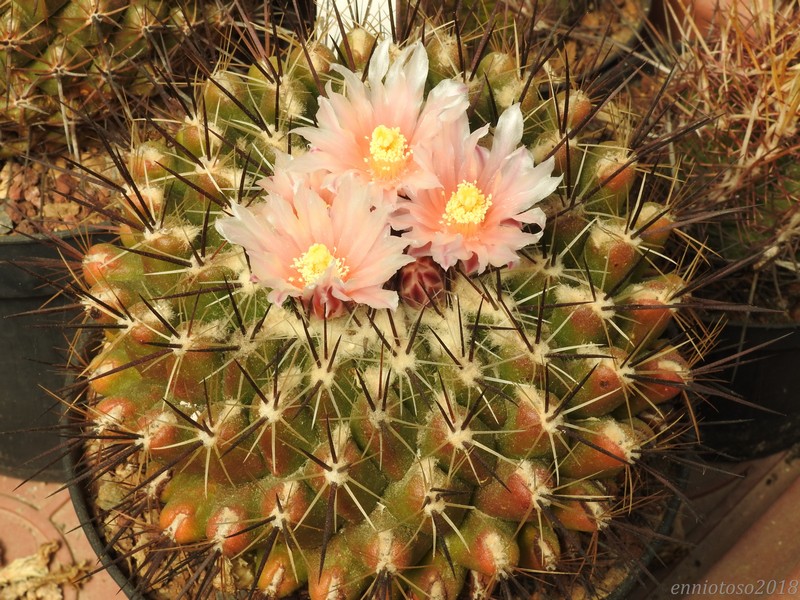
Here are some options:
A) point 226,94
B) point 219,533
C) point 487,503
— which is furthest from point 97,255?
point 487,503

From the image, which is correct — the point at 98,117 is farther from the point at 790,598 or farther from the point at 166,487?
Result: the point at 790,598

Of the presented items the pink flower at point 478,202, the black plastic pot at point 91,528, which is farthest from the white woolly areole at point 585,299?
the black plastic pot at point 91,528

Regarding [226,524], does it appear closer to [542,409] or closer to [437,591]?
[437,591]

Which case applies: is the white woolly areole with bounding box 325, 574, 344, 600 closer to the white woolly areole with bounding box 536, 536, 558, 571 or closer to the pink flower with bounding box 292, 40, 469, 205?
the white woolly areole with bounding box 536, 536, 558, 571

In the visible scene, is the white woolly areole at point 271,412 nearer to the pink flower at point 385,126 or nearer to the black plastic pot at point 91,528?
the pink flower at point 385,126

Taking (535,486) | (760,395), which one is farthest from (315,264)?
(760,395)

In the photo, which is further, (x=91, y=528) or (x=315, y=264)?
(x=91, y=528)
